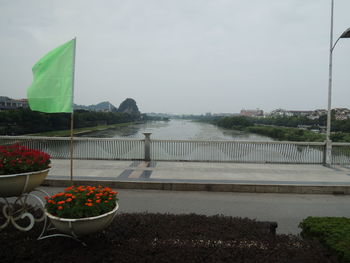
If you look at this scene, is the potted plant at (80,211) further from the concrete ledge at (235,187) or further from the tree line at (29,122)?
the tree line at (29,122)

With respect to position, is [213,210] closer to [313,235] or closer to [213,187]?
[213,187]

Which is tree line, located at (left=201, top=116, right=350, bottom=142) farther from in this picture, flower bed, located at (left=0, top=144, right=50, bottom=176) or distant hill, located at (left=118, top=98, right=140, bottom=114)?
distant hill, located at (left=118, top=98, right=140, bottom=114)

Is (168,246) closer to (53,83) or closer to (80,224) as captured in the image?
(80,224)

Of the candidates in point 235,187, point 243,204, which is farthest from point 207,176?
point 243,204

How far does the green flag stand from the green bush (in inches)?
178

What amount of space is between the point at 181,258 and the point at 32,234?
2.16m

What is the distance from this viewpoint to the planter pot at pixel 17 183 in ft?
10.8

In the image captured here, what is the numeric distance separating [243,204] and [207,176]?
2.30 meters

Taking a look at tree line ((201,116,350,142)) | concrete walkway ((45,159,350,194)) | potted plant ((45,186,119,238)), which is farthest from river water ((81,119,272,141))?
potted plant ((45,186,119,238))

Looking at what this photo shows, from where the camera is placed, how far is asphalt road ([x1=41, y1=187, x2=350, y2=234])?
213 inches

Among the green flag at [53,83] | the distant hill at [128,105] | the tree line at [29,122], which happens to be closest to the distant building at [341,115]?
the tree line at [29,122]

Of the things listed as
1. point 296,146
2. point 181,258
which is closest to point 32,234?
point 181,258

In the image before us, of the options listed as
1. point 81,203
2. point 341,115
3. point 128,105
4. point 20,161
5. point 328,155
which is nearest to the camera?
point 81,203

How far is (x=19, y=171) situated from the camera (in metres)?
3.44
